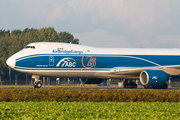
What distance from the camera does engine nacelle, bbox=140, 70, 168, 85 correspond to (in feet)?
108

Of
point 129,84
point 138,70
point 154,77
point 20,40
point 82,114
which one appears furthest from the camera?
point 20,40

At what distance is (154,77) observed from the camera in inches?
1297

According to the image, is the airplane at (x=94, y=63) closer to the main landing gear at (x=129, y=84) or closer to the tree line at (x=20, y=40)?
the main landing gear at (x=129, y=84)

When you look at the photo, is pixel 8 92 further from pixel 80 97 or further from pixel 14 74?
pixel 14 74

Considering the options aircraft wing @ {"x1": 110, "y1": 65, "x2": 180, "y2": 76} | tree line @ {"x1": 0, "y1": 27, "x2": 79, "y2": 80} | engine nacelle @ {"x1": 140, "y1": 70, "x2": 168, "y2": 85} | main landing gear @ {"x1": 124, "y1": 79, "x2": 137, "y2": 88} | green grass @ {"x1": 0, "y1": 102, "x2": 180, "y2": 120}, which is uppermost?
tree line @ {"x1": 0, "y1": 27, "x2": 79, "y2": 80}

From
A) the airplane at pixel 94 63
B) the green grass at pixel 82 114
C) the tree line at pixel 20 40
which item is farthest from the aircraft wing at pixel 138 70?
the tree line at pixel 20 40

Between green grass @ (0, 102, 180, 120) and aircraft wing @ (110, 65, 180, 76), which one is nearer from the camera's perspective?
green grass @ (0, 102, 180, 120)

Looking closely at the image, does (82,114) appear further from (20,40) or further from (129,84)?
(20,40)

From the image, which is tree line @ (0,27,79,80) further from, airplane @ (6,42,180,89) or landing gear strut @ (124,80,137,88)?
airplane @ (6,42,180,89)

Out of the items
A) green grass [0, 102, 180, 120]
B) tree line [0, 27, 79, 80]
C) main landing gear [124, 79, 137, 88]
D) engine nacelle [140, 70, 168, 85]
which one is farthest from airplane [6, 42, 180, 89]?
tree line [0, 27, 79, 80]

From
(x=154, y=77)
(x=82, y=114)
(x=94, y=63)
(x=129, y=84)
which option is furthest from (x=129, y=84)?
(x=82, y=114)

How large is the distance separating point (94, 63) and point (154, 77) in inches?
274

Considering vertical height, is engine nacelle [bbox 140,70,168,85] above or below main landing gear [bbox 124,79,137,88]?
above

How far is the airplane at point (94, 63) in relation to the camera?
32406 mm
